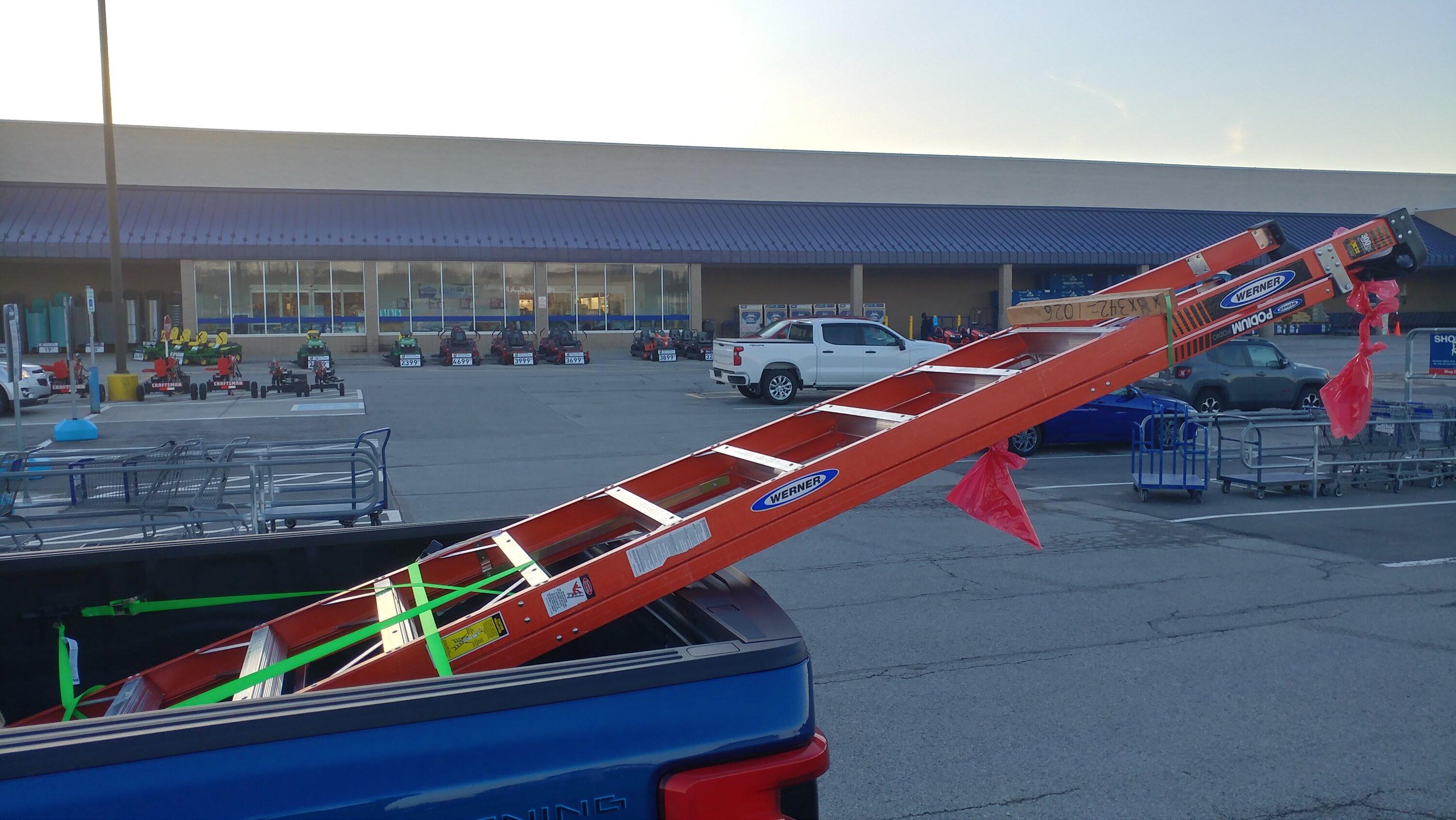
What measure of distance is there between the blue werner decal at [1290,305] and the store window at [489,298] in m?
40.7

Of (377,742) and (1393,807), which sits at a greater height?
(377,742)

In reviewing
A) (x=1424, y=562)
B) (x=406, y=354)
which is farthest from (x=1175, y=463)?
(x=406, y=354)

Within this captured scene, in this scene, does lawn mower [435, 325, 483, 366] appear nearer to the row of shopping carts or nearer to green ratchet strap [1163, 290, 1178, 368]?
the row of shopping carts

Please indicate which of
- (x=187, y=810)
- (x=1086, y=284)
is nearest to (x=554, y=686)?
(x=187, y=810)

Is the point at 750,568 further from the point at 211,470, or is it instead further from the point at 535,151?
the point at 535,151

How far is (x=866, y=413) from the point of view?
357 centimetres

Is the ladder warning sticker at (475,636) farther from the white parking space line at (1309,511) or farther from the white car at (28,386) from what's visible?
the white car at (28,386)

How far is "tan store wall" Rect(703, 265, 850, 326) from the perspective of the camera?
48125 millimetres

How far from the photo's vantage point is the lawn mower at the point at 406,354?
115 ft

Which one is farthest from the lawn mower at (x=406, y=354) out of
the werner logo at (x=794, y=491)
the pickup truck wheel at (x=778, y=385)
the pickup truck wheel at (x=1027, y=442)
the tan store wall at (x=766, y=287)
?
the werner logo at (x=794, y=491)

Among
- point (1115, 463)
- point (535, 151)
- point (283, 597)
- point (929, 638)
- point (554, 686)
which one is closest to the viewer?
point (554, 686)

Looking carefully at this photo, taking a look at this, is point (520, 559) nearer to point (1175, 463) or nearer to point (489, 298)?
point (1175, 463)

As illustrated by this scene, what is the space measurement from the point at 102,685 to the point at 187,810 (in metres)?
1.71

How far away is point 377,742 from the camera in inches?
87.2
